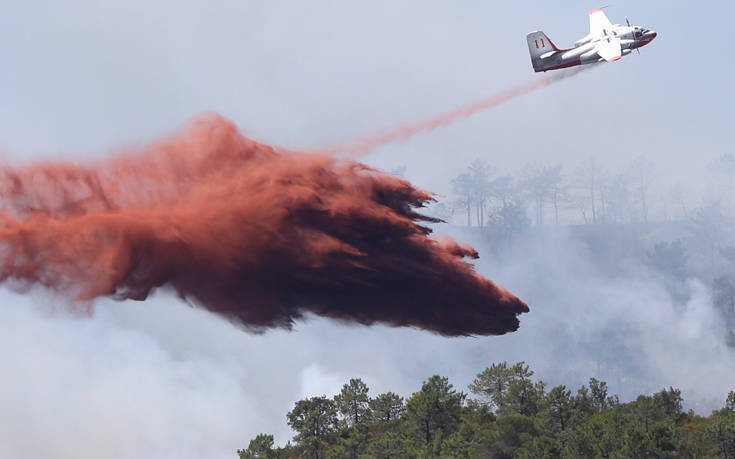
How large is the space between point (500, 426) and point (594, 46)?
3217 cm

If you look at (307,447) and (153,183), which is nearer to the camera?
(153,183)

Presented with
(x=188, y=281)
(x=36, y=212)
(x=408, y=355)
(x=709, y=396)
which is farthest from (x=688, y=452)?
(x=408, y=355)

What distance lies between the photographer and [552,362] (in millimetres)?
160750

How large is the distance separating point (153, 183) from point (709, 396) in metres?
113

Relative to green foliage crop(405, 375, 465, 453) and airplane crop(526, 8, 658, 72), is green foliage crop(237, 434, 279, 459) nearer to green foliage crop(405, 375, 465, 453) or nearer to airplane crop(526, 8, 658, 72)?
green foliage crop(405, 375, 465, 453)

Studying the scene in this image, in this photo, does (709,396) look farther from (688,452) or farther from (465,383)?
(688,452)

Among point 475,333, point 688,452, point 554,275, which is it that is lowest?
point 688,452

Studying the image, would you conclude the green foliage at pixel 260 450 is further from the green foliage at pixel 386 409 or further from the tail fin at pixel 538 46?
the tail fin at pixel 538 46

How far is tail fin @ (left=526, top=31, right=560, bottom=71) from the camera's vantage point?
74.6 meters

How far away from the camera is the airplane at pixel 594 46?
73.8 metres

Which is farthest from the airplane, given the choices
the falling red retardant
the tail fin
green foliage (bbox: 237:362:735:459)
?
green foliage (bbox: 237:362:735:459)

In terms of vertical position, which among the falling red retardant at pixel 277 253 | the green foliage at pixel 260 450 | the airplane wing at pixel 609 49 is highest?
the airplane wing at pixel 609 49

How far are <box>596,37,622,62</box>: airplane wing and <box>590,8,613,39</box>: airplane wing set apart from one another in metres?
0.58

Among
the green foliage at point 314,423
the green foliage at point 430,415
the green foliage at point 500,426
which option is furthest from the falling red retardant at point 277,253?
the green foliage at point 314,423
